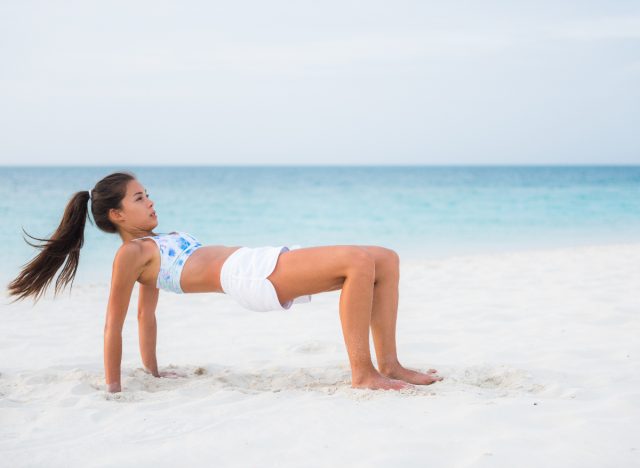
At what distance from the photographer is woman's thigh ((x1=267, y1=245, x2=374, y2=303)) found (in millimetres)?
3137

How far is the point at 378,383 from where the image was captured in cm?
303

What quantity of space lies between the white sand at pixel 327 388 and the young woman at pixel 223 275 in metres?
0.21

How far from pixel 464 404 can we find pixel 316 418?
62 cm

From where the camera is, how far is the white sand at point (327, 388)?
2305mm

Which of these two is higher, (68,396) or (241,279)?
(241,279)

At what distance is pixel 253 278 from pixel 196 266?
342 millimetres

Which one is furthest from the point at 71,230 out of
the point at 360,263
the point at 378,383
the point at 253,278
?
the point at 378,383

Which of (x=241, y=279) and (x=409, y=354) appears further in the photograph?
(x=409, y=354)

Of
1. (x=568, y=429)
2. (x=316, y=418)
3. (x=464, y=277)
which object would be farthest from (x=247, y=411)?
(x=464, y=277)

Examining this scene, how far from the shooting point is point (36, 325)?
5195 mm

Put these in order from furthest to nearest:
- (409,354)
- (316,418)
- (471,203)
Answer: (471,203)
(409,354)
(316,418)

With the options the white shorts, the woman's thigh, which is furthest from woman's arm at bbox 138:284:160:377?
the woman's thigh

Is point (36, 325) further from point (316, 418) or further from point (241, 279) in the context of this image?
point (316, 418)

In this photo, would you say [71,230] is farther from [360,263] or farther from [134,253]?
[360,263]
